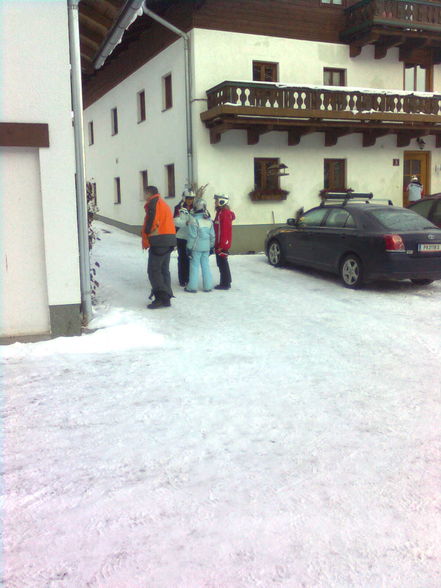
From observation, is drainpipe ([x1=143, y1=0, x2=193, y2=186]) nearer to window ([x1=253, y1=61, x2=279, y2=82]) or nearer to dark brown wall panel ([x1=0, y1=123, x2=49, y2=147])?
window ([x1=253, y1=61, x2=279, y2=82])

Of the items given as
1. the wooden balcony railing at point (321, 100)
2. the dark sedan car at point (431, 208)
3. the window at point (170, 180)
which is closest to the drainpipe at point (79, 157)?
the dark sedan car at point (431, 208)

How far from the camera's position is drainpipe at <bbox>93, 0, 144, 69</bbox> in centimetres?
664

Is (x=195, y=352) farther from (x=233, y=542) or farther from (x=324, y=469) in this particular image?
(x=233, y=542)

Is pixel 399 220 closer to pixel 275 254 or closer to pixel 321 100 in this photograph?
pixel 275 254

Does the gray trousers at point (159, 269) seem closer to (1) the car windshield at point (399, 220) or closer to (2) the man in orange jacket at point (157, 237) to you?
(2) the man in orange jacket at point (157, 237)

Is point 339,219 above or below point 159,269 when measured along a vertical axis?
above

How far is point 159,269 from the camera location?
325 inches

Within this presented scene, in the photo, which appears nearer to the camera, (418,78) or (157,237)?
(157,237)

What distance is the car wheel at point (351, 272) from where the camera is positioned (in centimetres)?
999

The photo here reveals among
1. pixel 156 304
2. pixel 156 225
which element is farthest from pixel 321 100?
pixel 156 304

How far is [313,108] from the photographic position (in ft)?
54.9

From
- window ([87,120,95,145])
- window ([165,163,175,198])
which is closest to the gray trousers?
window ([165,163,175,198])

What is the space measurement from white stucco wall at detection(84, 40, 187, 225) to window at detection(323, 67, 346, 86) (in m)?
4.83

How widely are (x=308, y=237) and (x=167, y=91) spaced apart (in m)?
9.70
